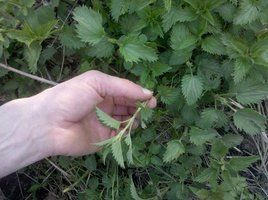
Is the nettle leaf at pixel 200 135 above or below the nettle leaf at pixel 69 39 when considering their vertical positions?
below

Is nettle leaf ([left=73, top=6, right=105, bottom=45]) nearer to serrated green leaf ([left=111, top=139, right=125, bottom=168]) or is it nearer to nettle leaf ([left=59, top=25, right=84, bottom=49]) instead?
nettle leaf ([left=59, top=25, right=84, bottom=49])

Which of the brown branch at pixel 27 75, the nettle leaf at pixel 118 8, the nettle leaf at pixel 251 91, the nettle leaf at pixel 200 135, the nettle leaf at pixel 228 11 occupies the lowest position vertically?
the nettle leaf at pixel 200 135

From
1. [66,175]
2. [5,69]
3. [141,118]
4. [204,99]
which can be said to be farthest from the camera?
[66,175]

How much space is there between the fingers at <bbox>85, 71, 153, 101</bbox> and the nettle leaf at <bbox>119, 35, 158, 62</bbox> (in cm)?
11

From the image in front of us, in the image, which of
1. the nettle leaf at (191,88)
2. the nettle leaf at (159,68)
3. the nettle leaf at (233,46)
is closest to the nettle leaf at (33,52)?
the nettle leaf at (159,68)

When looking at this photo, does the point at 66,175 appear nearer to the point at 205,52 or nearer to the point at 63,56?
the point at 63,56

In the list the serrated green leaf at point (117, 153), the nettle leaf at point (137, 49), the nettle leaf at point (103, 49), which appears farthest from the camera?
the nettle leaf at point (103, 49)

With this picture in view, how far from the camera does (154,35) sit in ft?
4.71

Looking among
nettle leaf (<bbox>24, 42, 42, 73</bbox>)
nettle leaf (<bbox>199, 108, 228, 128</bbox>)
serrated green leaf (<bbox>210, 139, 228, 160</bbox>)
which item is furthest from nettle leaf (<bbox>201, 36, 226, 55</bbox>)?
nettle leaf (<bbox>24, 42, 42, 73</bbox>)

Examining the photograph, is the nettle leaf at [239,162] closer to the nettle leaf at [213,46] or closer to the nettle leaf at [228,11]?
the nettle leaf at [213,46]

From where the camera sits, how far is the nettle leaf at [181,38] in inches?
54.0

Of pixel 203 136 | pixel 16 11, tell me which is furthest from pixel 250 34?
pixel 16 11

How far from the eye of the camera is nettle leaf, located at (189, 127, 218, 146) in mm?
A: 1435

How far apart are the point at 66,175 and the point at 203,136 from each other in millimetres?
734
